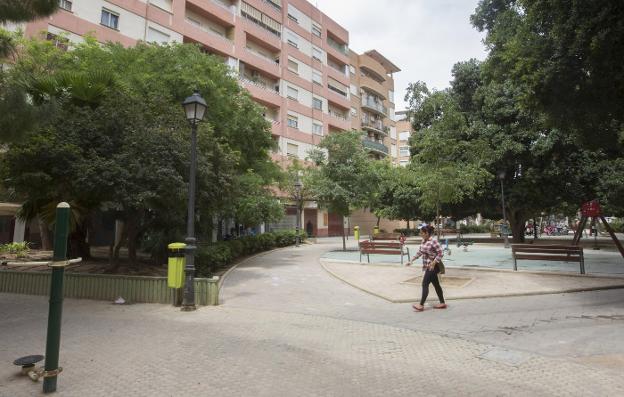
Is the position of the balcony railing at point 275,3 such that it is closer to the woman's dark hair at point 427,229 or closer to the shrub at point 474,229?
the woman's dark hair at point 427,229

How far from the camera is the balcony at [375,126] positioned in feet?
162

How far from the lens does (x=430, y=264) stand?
24.9 feet

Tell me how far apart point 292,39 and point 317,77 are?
4.63 metres

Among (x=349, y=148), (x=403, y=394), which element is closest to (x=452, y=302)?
(x=403, y=394)

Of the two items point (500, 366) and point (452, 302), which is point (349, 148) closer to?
point (452, 302)

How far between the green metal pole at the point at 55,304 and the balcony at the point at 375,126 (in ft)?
153

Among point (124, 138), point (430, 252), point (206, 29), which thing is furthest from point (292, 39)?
point (430, 252)

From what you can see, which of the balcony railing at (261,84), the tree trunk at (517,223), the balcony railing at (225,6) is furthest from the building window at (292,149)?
the tree trunk at (517,223)

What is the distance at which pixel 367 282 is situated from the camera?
10750 millimetres

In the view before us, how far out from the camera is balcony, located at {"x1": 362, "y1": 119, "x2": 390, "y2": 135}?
Answer: 4941cm

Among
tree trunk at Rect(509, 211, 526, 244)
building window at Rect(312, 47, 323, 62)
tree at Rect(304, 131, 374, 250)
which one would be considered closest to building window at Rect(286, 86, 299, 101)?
building window at Rect(312, 47, 323, 62)

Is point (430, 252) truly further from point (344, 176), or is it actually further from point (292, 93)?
point (292, 93)

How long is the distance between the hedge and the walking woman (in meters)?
6.50

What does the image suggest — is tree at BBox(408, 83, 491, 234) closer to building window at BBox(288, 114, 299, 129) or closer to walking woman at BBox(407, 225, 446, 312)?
walking woman at BBox(407, 225, 446, 312)
